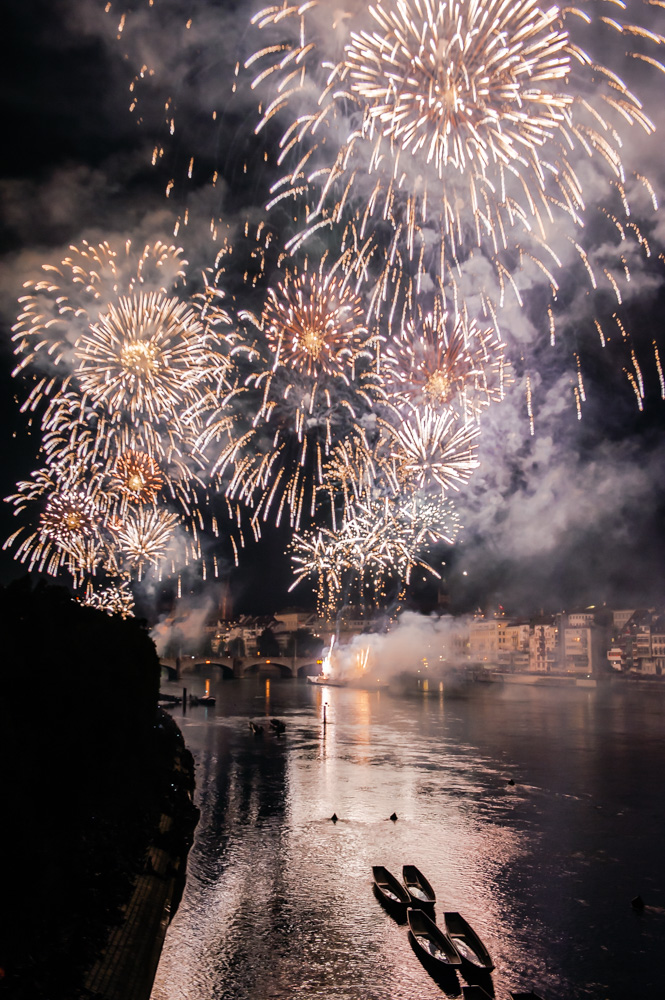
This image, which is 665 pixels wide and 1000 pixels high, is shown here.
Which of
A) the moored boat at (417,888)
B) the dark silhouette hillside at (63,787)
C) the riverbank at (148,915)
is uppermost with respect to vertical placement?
the dark silhouette hillside at (63,787)

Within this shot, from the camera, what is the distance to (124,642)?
2595 cm

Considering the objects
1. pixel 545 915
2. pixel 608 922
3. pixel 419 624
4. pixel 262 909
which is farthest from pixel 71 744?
pixel 419 624

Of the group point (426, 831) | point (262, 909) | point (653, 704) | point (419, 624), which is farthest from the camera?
point (419, 624)

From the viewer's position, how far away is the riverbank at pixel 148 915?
1388 cm

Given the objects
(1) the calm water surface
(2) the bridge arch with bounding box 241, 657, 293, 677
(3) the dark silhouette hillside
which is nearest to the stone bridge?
(2) the bridge arch with bounding box 241, 657, 293, 677

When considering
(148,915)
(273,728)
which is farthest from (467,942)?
(273,728)

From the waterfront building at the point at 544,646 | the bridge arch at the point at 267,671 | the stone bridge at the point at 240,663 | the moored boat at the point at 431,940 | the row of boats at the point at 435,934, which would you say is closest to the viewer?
the row of boats at the point at 435,934

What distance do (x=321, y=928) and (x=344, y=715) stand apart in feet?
190

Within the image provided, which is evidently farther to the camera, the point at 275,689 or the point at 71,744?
the point at 275,689

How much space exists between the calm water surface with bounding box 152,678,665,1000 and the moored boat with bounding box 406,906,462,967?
44cm

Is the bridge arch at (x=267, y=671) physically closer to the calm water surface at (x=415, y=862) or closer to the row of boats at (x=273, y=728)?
the row of boats at (x=273, y=728)

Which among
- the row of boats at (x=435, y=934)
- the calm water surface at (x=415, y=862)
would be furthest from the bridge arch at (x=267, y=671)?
the row of boats at (x=435, y=934)

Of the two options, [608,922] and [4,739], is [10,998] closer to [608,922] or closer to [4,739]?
[4,739]

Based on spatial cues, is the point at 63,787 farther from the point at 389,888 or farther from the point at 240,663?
the point at 240,663
